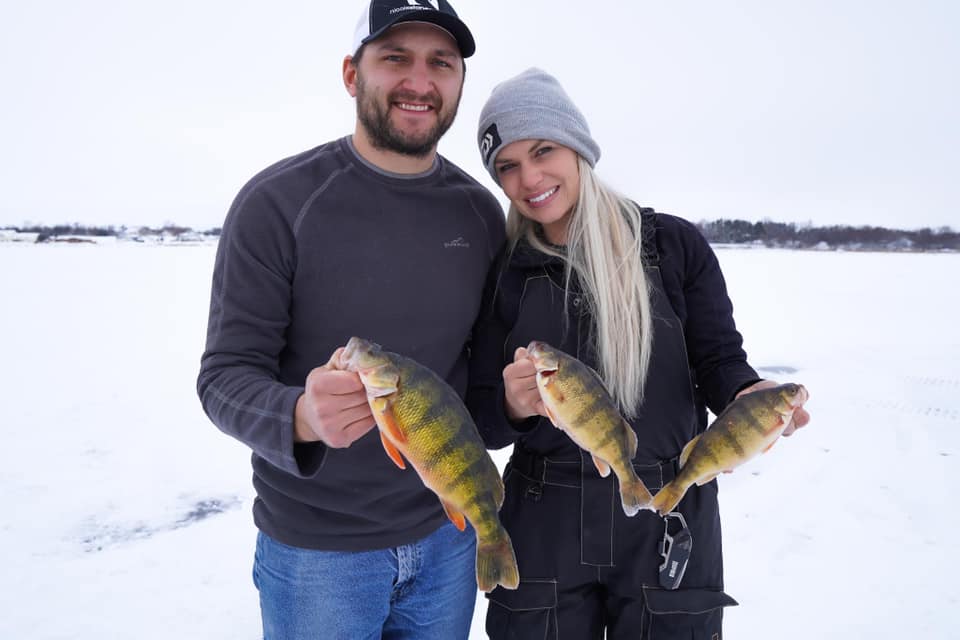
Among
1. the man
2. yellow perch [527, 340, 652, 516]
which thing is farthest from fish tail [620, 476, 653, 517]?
the man

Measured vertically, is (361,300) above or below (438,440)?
above

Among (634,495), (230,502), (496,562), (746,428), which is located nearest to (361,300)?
(496,562)

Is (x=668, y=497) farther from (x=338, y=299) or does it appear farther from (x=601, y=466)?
(x=338, y=299)

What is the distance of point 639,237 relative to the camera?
2549mm

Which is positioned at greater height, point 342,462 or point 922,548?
point 342,462

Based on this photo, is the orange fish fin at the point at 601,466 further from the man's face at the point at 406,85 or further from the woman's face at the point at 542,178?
the man's face at the point at 406,85

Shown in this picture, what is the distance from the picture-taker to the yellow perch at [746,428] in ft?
6.74

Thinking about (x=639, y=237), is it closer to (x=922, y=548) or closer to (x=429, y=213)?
(x=429, y=213)

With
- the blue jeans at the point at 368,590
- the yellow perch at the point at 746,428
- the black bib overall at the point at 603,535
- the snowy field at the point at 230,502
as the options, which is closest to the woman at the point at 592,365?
the black bib overall at the point at 603,535

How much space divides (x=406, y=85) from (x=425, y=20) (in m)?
0.24

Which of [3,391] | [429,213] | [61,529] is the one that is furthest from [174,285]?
[429,213]

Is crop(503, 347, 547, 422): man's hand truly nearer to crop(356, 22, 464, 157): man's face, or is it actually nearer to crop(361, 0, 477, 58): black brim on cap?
crop(356, 22, 464, 157): man's face

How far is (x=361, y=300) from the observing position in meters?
2.29

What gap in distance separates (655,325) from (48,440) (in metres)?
6.31
